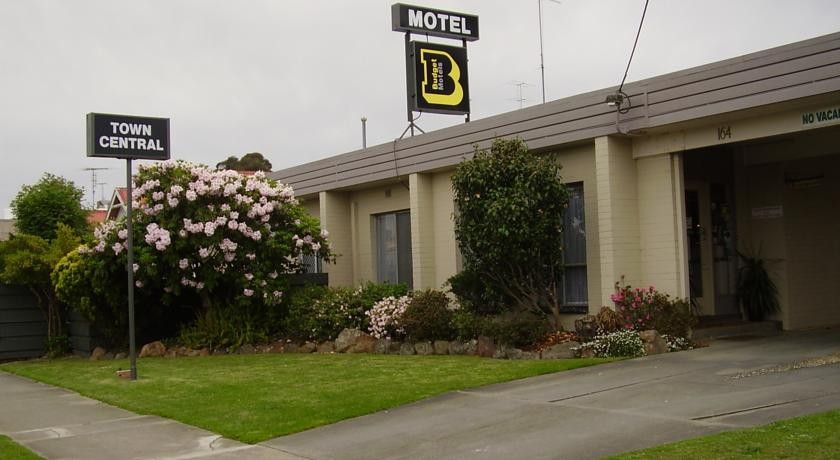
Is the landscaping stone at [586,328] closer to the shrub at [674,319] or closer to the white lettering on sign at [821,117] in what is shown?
the shrub at [674,319]

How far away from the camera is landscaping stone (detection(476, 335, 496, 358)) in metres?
14.7

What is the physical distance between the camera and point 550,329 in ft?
47.9

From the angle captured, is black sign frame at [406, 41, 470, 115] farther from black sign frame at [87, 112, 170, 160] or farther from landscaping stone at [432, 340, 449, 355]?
black sign frame at [87, 112, 170, 160]

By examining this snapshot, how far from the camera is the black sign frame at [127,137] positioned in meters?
14.1

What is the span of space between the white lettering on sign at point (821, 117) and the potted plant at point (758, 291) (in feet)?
13.3

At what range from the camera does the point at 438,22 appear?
2062cm

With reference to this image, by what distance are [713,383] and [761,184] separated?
707 centimetres

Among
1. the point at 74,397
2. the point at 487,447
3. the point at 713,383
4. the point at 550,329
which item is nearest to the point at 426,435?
the point at 487,447

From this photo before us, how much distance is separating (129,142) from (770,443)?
1105 centimetres

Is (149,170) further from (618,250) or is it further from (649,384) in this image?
(649,384)

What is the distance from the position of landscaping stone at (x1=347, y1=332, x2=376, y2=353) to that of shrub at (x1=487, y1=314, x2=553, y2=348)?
315 centimetres

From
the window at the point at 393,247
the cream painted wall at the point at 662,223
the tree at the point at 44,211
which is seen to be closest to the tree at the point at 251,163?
the tree at the point at 44,211

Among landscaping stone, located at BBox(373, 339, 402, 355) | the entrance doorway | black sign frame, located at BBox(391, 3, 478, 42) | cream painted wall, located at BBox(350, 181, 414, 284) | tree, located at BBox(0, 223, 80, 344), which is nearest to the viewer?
the entrance doorway

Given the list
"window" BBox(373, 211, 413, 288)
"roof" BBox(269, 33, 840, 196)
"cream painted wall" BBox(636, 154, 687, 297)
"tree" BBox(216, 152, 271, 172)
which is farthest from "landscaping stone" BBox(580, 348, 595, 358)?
"tree" BBox(216, 152, 271, 172)
